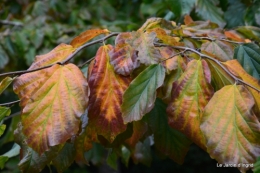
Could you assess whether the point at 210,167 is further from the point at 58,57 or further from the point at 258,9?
the point at 58,57

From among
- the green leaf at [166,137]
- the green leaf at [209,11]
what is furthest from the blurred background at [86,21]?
the green leaf at [166,137]

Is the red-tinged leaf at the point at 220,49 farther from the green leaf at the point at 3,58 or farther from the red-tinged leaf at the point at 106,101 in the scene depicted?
the green leaf at the point at 3,58

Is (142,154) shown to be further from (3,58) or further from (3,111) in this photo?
(3,58)

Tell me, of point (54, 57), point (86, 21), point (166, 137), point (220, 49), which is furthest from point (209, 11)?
point (86, 21)

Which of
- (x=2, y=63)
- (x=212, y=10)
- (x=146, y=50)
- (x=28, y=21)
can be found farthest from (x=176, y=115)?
(x=28, y=21)

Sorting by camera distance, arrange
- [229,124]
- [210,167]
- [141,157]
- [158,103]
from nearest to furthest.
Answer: [229,124] < [158,103] < [141,157] < [210,167]

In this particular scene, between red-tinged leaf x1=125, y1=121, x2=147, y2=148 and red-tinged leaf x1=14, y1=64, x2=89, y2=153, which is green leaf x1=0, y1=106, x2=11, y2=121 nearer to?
red-tinged leaf x1=14, y1=64, x2=89, y2=153
